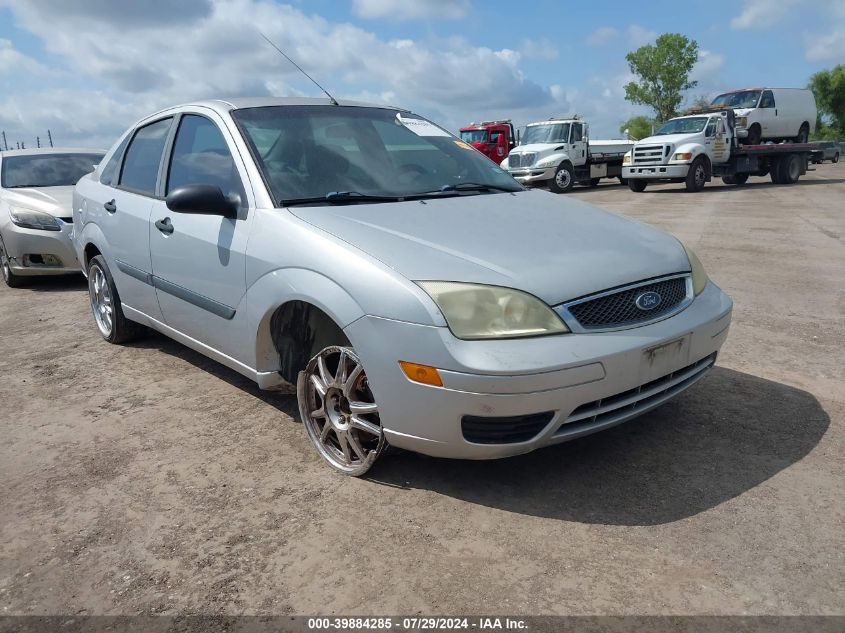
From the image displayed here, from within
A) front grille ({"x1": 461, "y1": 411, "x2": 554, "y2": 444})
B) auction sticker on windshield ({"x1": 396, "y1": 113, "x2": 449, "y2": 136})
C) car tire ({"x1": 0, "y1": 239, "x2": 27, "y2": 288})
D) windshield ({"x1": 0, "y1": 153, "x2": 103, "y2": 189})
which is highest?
auction sticker on windshield ({"x1": 396, "y1": 113, "x2": 449, "y2": 136})

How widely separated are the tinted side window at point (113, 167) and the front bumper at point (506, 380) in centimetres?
301

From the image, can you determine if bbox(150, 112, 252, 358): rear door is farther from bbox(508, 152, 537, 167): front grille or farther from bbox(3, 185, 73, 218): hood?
bbox(508, 152, 537, 167): front grille

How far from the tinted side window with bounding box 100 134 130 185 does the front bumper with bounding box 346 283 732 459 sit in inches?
118

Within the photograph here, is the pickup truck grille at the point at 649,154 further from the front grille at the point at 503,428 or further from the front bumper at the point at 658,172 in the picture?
the front grille at the point at 503,428

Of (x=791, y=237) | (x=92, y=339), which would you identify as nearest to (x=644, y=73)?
(x=791, y=237)

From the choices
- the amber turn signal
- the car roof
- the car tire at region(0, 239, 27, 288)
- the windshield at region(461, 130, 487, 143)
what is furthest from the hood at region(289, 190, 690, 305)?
the windshield at region(461, 130, 487, 143)

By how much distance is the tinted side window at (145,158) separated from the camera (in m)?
4.38

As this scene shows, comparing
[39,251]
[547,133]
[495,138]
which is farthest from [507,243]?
[495,138]

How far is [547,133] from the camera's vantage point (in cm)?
2338

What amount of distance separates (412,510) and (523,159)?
20770 millimetres

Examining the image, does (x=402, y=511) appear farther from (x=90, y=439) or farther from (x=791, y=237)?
(x=791, y=237)

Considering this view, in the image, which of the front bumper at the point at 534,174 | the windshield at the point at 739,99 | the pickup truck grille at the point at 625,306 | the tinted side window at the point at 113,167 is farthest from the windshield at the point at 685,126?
the pickup truck grille at the point at 625,306

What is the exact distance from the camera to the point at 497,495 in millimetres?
2912

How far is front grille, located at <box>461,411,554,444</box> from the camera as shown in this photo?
2641 mm
